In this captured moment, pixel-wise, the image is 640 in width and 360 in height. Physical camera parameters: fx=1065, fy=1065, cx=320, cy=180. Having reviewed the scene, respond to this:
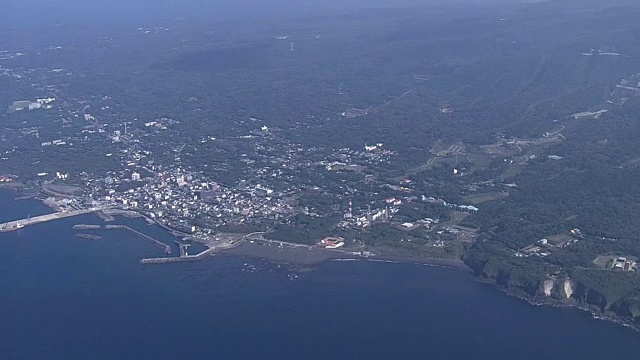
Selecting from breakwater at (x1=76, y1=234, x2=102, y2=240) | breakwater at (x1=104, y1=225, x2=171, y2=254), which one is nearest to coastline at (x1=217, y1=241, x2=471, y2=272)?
breakwater at (x1=104, y1=225, x2=171, y2=254)

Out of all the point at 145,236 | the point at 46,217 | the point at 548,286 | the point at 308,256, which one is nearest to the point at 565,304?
the point at 548,286

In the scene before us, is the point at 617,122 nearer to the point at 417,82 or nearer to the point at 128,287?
the point at 417,82

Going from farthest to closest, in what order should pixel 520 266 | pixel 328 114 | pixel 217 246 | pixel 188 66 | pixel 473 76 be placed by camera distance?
pixel 188 66
pixel 473 76
pixel 328 114
pixel 217 246
pixel 520 266

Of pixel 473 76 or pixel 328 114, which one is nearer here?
pixel 328 114

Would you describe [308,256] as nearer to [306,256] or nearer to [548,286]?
[306,256]

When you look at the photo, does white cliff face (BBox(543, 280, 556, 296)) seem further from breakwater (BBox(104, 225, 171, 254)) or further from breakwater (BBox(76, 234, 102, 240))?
breakwater (BBox(76, 234, 102, 240))

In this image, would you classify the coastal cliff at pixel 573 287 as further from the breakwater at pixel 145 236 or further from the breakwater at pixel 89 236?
the breakwater at pixel 89 236

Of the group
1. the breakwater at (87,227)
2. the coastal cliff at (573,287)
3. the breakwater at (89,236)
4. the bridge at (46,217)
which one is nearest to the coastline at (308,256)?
the coastal cliff at (573,287)

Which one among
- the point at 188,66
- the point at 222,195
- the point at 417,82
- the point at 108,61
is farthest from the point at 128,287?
the point at 108,61
